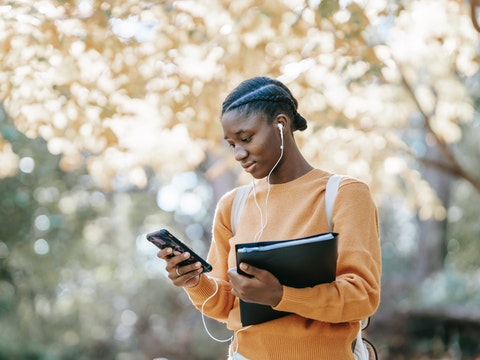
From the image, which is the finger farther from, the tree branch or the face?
the tree branch

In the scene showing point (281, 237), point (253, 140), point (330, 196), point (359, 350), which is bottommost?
point (359, 350)

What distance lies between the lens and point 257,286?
1.93 meters

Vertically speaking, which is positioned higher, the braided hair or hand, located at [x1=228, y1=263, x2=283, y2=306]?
the braided hair

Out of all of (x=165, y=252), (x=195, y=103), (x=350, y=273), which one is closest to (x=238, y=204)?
(x=165, y=252)

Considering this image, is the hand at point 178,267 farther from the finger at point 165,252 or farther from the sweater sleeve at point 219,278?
the sweater sleeve at point 219,278

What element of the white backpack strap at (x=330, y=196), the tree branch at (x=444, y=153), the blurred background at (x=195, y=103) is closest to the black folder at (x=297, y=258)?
the white backpack strap at (x=330, y=196)

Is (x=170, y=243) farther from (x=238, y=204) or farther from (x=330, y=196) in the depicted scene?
(x=330, y=196)

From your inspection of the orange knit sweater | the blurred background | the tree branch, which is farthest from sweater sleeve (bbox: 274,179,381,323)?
the tree branch

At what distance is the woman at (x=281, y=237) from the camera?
6.50 ft

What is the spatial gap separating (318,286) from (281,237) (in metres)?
0.26

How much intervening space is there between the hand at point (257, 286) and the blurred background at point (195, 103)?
2.05 meters

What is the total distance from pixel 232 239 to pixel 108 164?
11.8ft

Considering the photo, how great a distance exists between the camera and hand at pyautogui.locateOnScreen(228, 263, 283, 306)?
193 centimetres

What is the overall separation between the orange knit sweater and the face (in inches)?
5.0
